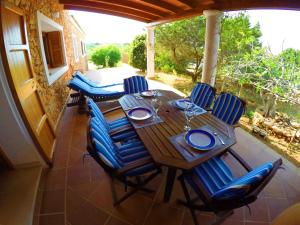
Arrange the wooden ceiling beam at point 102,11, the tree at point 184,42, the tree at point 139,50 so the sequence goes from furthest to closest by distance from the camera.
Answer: the tree at point 139,50 < the tree at point 184,42 < the wooden ceiling beam at point 102,11

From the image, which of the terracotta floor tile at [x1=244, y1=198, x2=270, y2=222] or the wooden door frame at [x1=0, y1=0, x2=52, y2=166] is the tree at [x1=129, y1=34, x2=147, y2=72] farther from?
the terracotta floor tile at [x1=244, y1=198, x2=270, y2=222]

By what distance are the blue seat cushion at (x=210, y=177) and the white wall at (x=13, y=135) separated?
1.90m

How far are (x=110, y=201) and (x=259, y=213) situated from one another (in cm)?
161

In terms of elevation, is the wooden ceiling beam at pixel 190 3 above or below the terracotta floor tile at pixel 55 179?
above

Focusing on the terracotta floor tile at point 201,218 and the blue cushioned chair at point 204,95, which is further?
the blue cushioned chair at point 204,95

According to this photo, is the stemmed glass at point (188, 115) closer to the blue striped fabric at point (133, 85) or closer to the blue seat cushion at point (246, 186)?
the blue seat cushion at point (246, 186)

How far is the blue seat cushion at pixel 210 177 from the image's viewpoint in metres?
1.60

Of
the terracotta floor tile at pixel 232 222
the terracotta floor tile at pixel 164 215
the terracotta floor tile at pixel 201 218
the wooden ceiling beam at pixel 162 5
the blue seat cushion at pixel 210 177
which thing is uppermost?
the wooden ceiling beam at pixel 162 5

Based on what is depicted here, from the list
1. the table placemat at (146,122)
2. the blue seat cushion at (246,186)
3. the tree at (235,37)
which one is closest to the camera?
the blue seat cushion at (246,186)

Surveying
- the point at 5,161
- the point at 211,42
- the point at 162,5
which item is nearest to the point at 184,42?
the point at 162,5

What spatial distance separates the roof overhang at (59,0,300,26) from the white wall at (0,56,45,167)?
381 cm

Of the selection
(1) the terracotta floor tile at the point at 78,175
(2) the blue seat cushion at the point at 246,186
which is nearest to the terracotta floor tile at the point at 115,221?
(1) the terracotta floor tile at the point at 78,175

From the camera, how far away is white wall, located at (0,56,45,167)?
70.2 inches

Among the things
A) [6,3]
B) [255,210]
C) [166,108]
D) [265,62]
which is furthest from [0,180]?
[265,62]
